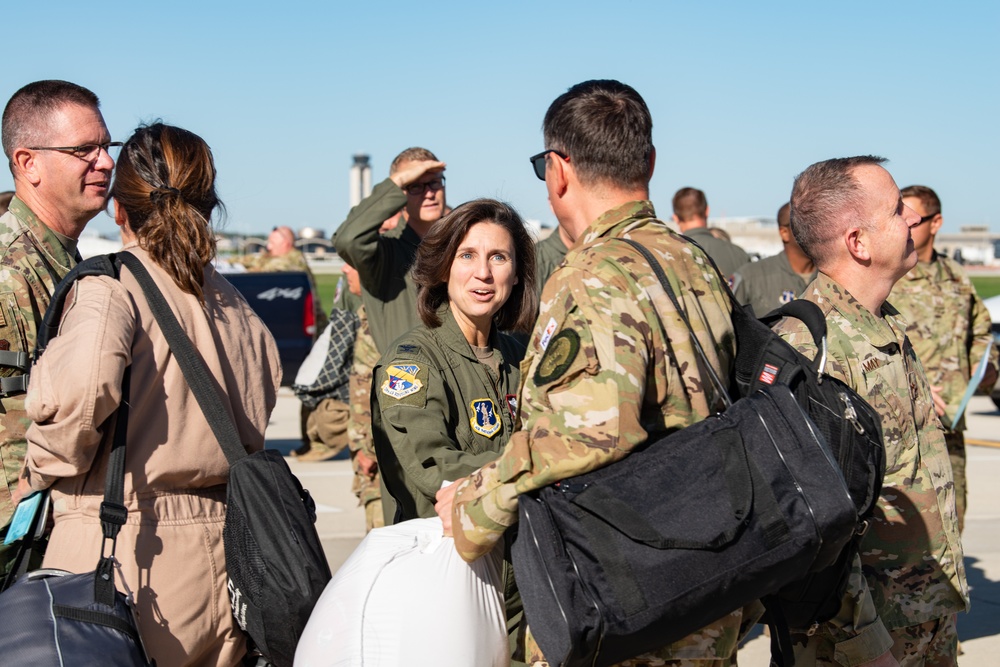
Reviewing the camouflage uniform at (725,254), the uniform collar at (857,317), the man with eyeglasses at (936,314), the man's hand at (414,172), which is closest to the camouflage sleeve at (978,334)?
the man with eyeglasses at (936,314)

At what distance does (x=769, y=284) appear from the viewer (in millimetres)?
6906

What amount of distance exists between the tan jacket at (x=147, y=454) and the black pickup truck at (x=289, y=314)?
941cm

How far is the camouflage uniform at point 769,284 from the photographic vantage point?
270 inches

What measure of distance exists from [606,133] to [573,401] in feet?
2.24

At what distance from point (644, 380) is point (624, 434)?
0.45ft

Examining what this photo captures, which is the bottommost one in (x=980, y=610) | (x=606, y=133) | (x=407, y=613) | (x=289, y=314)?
(x=980, y=610)

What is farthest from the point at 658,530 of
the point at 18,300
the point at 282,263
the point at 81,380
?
the point at 282,263

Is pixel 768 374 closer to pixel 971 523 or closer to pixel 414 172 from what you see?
pixel 414 172

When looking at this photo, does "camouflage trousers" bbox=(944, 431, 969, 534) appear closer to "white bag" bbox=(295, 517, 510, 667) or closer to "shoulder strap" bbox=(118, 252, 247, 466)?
"white bag" bbox=(295, 517, 510, 667)

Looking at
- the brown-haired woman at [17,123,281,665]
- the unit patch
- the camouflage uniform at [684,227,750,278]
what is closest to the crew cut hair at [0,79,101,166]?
the brown-haired woman at [17,123,281,665]

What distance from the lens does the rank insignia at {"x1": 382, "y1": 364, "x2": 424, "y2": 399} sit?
3.32 metres

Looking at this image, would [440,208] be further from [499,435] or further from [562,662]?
[562,662]

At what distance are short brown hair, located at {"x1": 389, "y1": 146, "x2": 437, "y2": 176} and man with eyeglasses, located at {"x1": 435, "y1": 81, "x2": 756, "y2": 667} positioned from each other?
2809mm

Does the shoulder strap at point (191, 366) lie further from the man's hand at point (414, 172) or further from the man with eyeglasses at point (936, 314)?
the man with eyeglasses at point (936, 314)
